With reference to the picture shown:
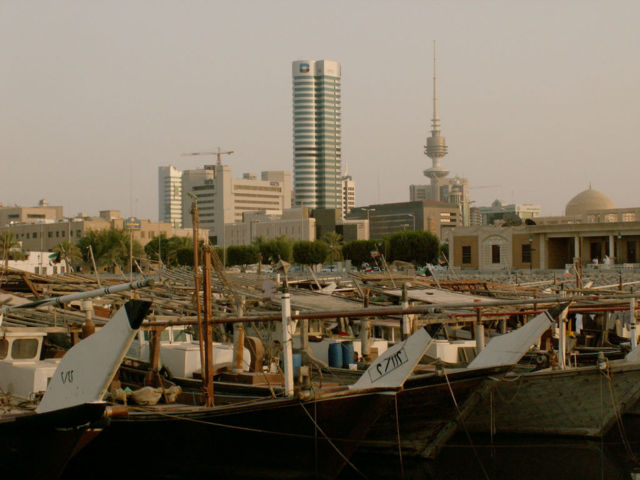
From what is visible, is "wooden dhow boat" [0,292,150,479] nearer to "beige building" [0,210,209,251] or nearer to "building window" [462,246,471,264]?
"building window" [462,246,471,264]

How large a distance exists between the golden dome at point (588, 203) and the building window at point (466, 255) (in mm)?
16766

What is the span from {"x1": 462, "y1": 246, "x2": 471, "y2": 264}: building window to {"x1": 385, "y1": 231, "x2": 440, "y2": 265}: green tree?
11009 millimetres

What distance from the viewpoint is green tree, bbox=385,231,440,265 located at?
346 ft

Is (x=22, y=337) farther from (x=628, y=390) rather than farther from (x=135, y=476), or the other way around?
(x=628, y=390)

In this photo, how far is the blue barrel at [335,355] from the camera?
24328mm

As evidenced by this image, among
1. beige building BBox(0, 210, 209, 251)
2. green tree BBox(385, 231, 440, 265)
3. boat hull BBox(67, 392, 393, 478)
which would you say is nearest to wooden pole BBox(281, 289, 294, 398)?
boat hull BBox(67, 392, 393, 478)

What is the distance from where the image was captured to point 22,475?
1720 cm

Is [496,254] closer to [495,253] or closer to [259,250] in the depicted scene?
[495,253]

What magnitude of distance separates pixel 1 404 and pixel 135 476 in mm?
3425

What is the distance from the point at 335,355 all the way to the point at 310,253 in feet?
308

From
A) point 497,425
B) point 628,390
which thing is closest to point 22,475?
point 497,425

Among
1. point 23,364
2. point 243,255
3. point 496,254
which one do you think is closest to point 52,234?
point 243,255

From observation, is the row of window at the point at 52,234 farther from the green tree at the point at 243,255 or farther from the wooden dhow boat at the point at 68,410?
the wooden dhow boat at the point at 68,410

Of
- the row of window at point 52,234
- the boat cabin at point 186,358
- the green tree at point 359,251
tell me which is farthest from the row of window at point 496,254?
the row of window at point 52,234
